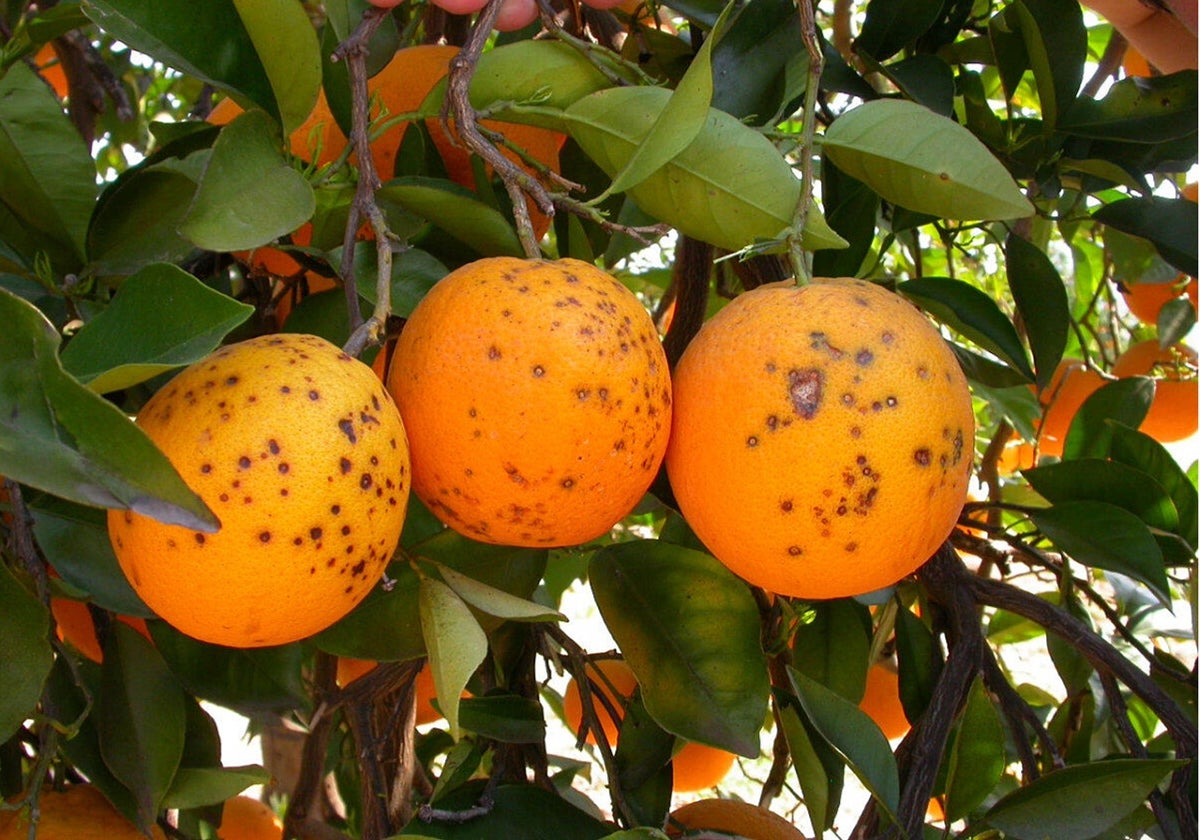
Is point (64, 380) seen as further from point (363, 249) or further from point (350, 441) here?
point (363, 249)

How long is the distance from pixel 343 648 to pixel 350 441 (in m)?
0.31

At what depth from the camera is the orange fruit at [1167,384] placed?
1772 mm

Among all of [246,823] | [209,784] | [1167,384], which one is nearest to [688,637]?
[209,784]

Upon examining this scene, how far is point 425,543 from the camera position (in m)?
0.86

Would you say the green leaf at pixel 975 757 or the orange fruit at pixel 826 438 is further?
the green leaf at pixel 975 757

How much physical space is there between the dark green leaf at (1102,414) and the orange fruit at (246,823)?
1052 millimetres

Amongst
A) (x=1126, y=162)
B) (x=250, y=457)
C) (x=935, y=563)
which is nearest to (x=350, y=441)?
(x=250, y=457)

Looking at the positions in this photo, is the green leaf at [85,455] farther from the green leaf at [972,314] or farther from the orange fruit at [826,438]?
the green leaf at [972,314]

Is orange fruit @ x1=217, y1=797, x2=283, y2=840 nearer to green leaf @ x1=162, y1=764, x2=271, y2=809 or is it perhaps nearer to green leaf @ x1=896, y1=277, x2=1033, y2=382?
green leaf @ x1=162, y1=764, x2=271, y2=809

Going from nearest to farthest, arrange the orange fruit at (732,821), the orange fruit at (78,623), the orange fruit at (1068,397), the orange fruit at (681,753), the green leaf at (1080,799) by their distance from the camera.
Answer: the green leaf at (1080,799) < the orange fruit at (732,821) < the orange fruit at (78,623) < the orange fruit at (681,753) < the orange fruit at (1068,397)

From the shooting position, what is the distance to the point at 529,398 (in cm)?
62

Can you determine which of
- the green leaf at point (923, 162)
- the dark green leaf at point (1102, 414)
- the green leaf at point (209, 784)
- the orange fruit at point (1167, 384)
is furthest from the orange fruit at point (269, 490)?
the orange fruit at point (1167, 384)

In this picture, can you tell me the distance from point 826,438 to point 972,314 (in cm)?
41

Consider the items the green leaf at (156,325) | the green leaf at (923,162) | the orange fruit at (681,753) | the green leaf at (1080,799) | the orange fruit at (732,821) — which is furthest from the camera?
the orange fruit at (681,753)
